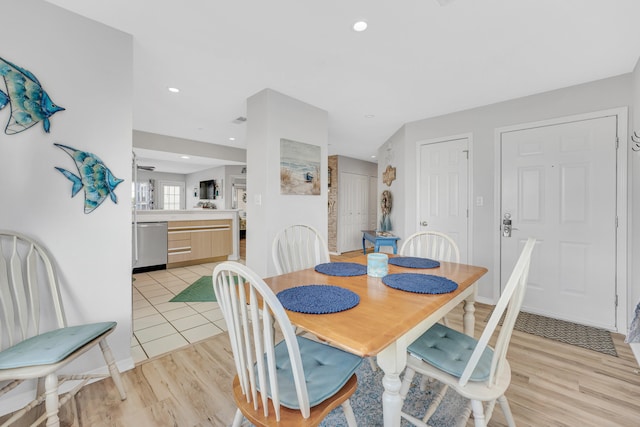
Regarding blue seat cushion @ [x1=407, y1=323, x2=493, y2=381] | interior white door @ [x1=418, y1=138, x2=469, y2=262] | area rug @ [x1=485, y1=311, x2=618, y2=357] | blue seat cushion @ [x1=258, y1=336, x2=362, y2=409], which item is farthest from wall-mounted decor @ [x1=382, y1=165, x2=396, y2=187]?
blue seat cushion @ [x1=258, y1=336, x2=362, y2=409]

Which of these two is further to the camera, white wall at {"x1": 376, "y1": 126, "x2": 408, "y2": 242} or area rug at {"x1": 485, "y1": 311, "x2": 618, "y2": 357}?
white wall at {"x1": 376, "y1": 126, "x2": 408, "y2": 242}

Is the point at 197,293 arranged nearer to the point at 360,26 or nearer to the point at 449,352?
the point at 449,352

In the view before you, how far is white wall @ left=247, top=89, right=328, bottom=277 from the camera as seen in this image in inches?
110

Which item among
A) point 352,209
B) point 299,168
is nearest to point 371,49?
point 299,168

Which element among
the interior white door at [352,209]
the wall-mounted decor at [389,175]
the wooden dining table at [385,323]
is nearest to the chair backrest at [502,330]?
the wooden dining table at [385,323]

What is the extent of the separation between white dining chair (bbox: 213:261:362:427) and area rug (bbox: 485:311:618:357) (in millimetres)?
2261

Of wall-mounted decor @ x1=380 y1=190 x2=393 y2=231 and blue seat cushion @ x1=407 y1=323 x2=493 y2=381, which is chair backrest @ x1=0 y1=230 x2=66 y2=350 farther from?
wall-mounted decor @ x1=380 y1=190 x2=393 y2=231

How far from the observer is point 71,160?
65.8 inches

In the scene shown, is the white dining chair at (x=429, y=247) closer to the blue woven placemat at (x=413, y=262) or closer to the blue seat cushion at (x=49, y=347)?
the blue woven placemat at (x=413, y=262)

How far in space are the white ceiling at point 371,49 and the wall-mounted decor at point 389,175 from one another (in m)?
1.33

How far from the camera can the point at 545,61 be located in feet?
7.35

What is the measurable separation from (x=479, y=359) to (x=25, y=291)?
2.33 meters

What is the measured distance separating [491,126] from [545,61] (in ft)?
3.10

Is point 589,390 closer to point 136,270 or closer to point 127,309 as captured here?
point 127,309
